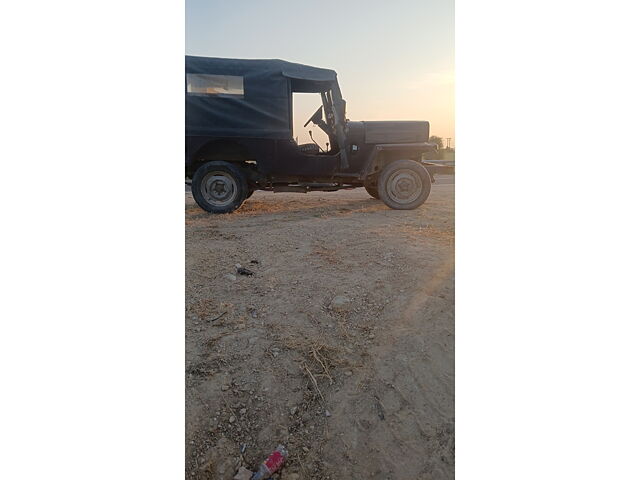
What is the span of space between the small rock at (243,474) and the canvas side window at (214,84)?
359 cm

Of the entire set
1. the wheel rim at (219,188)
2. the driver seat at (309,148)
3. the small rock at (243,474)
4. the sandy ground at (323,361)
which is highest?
the driver seat at (309,148)

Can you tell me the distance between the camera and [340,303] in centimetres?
184

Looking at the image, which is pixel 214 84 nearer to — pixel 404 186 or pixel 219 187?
pixel 219 187

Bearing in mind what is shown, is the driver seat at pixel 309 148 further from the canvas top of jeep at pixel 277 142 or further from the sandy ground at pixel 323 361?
the sandy ground at pixel 323 361

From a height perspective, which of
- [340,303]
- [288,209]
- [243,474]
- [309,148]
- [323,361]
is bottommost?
[243,474]

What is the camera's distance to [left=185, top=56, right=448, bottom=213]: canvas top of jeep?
13.4ft

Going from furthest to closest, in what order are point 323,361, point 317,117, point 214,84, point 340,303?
point 317,117 < point 214,84 < point 340,303 < point 323,361

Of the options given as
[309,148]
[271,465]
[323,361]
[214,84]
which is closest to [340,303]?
[323,361]

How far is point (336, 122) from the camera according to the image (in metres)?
4.48

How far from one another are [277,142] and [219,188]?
71 centimetres

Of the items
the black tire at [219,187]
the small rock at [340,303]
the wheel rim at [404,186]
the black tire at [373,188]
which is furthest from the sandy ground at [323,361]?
the black tire at [373,188]

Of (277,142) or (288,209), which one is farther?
(288,209)

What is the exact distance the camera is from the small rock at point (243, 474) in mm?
Result: 1193
